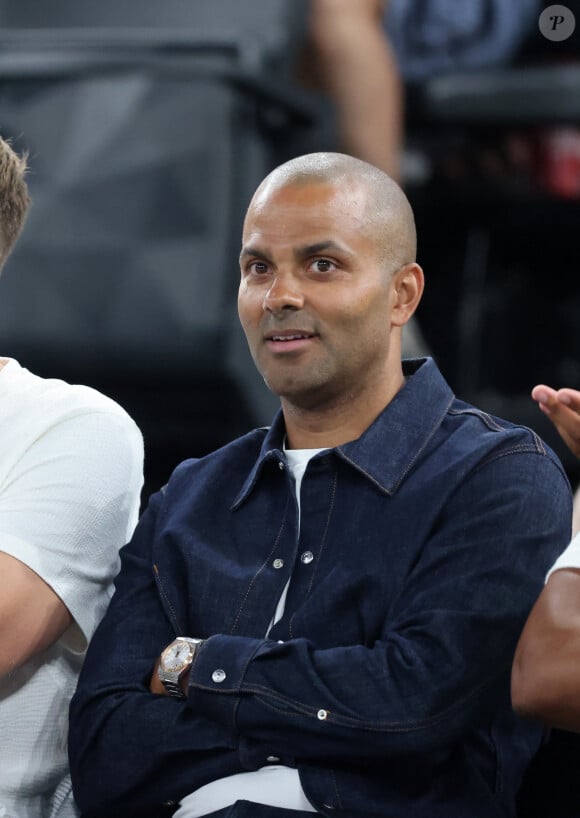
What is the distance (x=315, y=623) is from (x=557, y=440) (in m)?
3.01

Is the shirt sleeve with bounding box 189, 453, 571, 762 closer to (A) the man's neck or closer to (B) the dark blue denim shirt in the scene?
(B) the dark blue denim shirt

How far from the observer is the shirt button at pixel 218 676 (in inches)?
70.8

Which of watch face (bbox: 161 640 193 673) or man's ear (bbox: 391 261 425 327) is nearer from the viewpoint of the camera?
watch face (bbox: 161 640 193 673)

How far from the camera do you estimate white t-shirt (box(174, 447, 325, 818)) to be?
1771mm

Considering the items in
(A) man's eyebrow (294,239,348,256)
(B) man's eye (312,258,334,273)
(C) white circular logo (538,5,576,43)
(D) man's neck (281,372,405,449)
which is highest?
(C) white circular logo (538,5,576,43)

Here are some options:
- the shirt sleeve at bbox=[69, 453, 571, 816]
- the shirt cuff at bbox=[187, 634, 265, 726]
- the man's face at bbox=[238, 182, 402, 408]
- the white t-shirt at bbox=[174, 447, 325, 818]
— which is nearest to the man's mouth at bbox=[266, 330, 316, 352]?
the man's face at bbox=[238, 182, 402, 408]

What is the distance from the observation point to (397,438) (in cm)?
194

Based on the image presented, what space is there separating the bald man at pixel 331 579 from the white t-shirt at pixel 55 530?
0.20ft

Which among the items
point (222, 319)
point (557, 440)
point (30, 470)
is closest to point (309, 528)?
point (30, 470)

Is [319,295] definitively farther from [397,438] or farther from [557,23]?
[557,23]

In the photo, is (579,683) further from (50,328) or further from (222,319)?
(50,328)

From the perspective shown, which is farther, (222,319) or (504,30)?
(504,30)

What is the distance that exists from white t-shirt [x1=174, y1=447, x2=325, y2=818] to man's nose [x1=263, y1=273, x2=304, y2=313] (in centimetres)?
63

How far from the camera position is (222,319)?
3775mm
